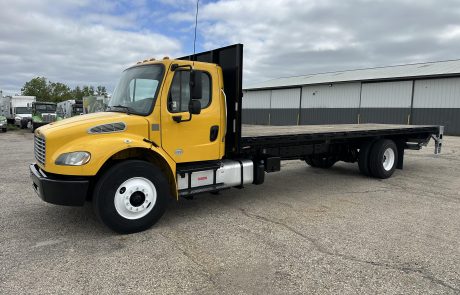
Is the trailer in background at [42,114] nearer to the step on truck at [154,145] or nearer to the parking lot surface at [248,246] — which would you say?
the parking lot surface at [248,246]

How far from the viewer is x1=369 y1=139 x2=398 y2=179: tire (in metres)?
8.91

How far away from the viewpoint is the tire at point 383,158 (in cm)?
891

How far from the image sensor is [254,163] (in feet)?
21.7

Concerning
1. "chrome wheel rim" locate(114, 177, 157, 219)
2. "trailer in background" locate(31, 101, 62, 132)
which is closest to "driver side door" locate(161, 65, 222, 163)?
"chrome wheel rim" locate(114, 177, 157, 219)

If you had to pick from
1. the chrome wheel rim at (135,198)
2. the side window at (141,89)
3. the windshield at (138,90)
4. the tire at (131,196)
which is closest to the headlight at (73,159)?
the tire at (131,196)

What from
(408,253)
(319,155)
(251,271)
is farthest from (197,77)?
(319,155)

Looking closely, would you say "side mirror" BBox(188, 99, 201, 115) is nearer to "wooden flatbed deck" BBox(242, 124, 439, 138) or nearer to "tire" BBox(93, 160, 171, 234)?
"tire" BBox(93, 160, 171, 234)

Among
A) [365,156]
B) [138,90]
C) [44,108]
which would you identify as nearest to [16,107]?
[44,108]

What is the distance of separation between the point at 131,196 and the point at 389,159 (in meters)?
7.13

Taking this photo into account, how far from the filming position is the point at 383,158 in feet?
29.7

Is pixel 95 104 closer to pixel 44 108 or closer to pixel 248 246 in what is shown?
pixel 44 108

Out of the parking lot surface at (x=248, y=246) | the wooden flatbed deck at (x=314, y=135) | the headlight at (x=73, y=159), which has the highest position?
the wooden flatbed deck at (x=314, y=135)

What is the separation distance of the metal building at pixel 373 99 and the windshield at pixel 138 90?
1052 inches

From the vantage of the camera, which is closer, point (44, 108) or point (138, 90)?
point (138, 90)
